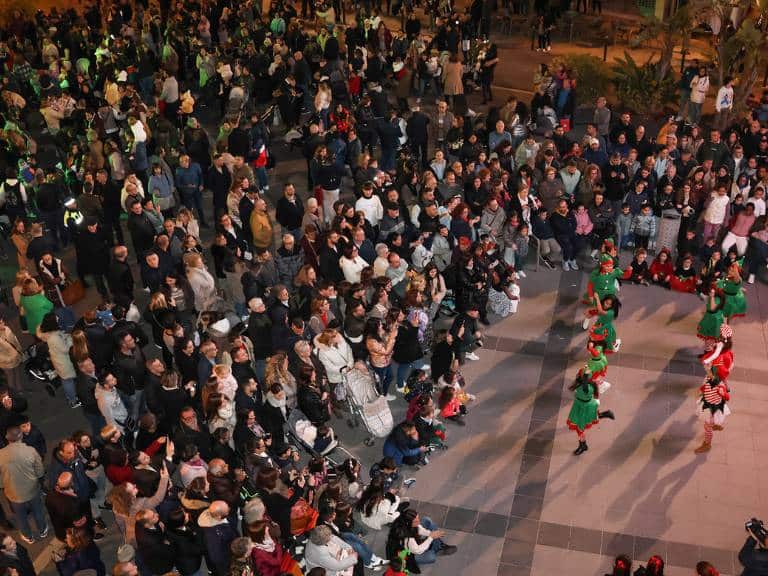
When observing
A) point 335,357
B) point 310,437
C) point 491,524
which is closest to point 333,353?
point 335,357

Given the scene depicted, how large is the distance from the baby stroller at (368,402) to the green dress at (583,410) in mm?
2187

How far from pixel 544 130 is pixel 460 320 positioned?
24.7ft

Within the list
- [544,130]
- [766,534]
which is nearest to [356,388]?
[766,534]

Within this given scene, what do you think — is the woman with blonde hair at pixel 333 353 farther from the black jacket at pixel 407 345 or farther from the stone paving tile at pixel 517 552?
the stone paving tile at pixel 517 552

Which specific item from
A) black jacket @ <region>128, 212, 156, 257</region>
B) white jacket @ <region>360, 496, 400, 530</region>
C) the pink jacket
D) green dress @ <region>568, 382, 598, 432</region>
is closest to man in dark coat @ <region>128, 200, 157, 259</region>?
black jacket @ <region>128, 212, 156, 257</region>

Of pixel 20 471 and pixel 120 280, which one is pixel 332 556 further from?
pixel 120 280

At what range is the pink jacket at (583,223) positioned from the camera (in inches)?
557

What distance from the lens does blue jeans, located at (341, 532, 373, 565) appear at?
9.20 meters

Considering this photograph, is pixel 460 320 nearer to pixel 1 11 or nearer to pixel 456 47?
pixel 456 47

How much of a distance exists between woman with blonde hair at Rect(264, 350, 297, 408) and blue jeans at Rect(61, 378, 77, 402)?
8.38 feet

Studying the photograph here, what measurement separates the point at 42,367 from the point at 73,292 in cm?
250

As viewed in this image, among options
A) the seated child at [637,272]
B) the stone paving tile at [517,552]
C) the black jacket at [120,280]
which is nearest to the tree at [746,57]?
the seated child at [637,272]

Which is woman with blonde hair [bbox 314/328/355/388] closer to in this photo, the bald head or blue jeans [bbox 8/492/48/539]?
the bald head

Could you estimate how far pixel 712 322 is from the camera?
12.6 metres
